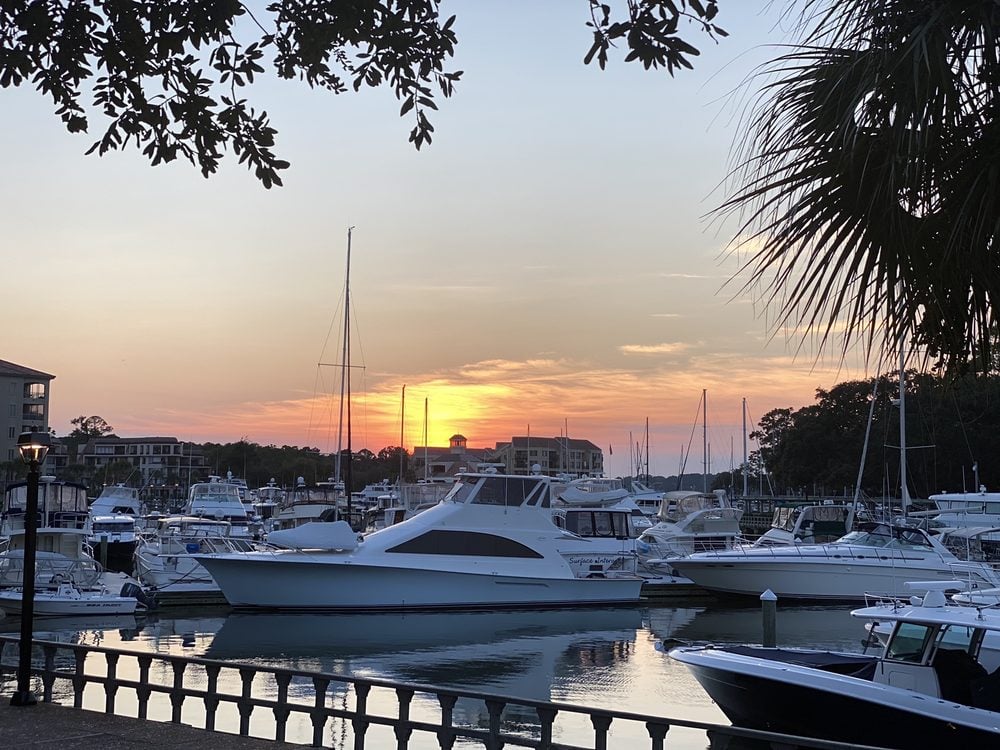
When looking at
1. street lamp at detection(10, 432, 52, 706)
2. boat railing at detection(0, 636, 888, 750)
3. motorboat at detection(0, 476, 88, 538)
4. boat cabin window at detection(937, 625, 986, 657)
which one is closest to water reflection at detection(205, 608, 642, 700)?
boat railing at detection(0, 636, 888, 750)

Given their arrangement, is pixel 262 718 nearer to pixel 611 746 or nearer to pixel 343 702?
→ pixel 343 702

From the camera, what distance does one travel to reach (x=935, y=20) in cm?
519

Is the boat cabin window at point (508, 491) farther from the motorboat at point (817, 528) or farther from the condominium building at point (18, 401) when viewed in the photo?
the condominium building at point (18, 401)

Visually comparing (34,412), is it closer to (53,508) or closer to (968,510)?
(53,508)

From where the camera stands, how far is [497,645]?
86.0ft

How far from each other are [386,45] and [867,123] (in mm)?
3747

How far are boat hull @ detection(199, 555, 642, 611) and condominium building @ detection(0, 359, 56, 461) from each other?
71054mm

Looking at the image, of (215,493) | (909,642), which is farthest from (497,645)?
(215,493)

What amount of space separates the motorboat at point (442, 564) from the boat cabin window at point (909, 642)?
61.5ft

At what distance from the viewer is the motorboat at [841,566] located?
33.2 m

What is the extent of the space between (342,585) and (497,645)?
20.5 feet

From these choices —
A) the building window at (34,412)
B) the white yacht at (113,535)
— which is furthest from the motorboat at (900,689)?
the building window at (34,412)

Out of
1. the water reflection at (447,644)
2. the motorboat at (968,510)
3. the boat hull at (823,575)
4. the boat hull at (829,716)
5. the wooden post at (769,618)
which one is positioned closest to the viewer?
the boat hull at (829,716)

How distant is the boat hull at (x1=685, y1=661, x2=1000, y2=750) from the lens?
40.0 feet
